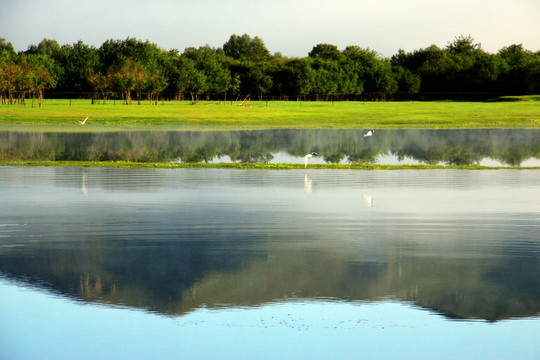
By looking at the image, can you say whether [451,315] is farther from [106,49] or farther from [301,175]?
[106,49]

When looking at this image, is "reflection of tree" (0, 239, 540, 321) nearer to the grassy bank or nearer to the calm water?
the calm water

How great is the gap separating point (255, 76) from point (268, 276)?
137m

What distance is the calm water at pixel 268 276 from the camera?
873 centimetres

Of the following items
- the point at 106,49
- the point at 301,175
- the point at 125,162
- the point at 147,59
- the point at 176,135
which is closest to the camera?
the point at 301,175

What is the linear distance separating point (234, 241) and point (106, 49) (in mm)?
138064

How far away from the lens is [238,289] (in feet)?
35.2

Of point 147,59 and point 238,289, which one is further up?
point 147,59

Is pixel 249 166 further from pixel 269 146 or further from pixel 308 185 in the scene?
pixel 269 146

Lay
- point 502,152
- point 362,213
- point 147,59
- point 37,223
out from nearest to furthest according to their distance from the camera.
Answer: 1. point 37,223
2. point 362,213
3. point 502,152
4. point 147,59

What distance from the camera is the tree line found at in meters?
127

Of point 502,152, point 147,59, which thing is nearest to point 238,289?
point 502,152

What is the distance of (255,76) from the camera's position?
481 feet

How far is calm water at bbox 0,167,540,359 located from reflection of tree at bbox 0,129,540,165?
1438 cm

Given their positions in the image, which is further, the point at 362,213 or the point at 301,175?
the point at 301,175
